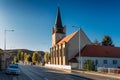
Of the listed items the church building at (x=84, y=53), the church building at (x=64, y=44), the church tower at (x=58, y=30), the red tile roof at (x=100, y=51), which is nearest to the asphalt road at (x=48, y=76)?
the church building at (x=84, y=53)

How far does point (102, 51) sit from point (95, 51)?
2436 mm

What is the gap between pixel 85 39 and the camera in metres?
88.0

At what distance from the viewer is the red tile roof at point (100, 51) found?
81238 mm

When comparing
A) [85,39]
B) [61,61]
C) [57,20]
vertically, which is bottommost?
[61,61]

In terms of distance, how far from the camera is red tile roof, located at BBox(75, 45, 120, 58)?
81238mm

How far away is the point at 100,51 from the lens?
274ft

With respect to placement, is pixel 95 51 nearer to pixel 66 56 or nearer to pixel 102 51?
pixel 102 51

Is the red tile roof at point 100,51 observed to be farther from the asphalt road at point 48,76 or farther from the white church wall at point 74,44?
the asphalt road at point 48,76

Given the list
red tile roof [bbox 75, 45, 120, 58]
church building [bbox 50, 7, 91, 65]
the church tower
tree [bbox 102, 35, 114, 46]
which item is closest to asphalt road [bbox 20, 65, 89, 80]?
red tile roof [bbox 75, 45, 120, 58]

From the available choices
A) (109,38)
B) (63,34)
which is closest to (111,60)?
(63,34)

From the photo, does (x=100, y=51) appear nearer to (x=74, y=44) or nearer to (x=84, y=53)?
(x=84, y=53)

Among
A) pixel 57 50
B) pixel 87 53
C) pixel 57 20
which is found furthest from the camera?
pixel 57 20

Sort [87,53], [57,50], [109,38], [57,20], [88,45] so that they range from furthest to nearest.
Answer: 1. [109,38]
2. [57,20]
3. [57,50]
4. [88,45]
5. [87,53]

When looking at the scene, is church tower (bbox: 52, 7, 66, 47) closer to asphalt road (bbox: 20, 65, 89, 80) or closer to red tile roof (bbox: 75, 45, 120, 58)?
red tile roof (bbox: 75, 45, 120, 58)
